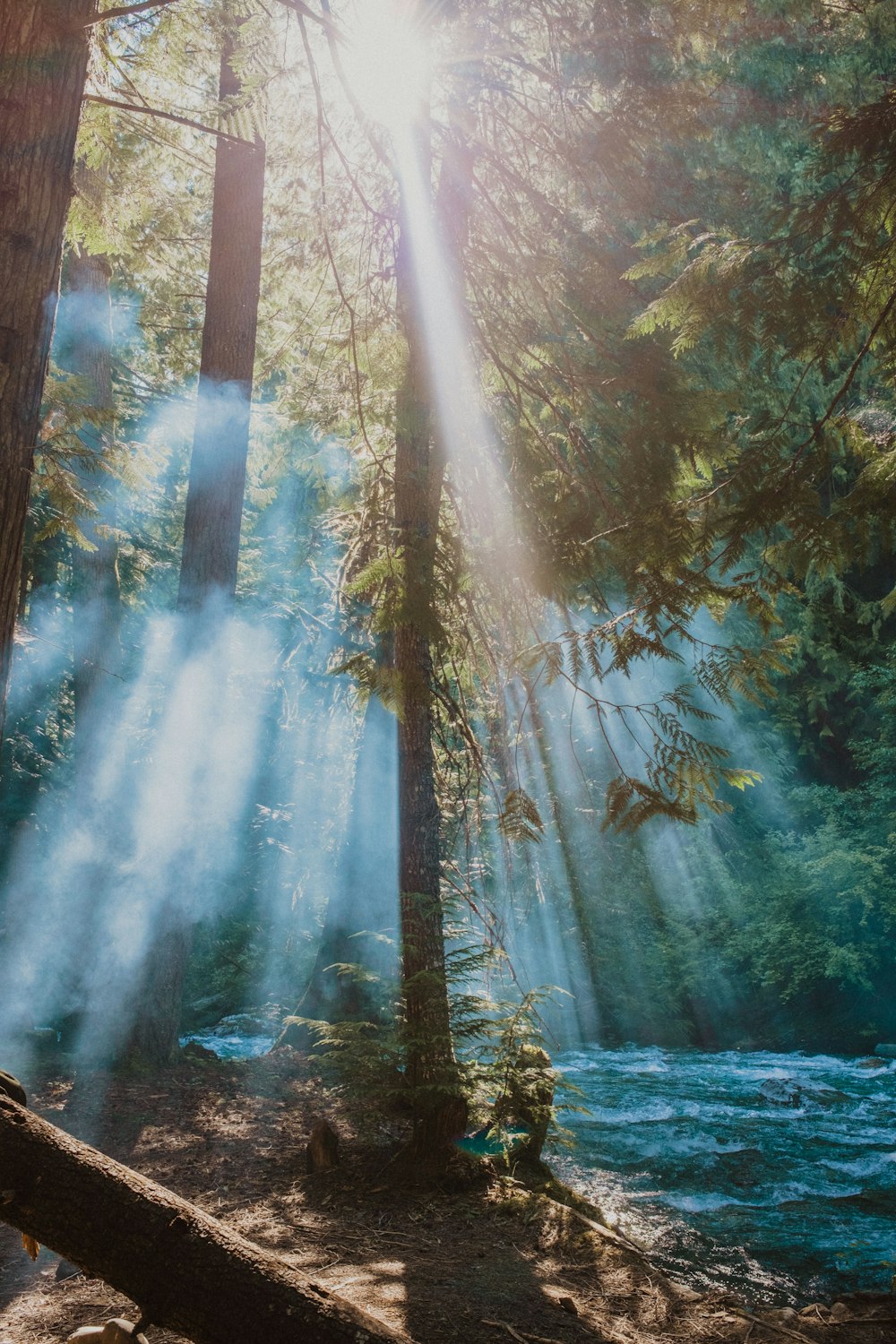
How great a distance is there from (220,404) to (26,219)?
484 cm

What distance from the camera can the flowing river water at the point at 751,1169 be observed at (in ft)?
16.3

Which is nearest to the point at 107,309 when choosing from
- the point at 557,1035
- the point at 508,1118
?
the point at 508,1118

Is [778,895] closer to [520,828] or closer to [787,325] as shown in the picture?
[520,828]

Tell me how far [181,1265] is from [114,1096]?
5.20m

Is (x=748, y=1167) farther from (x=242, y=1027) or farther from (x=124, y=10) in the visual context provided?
(x=124, y=10)

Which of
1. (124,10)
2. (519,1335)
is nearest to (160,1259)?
Result: (519,1335)

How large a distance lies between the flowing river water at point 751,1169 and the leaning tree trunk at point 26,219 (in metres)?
4.25

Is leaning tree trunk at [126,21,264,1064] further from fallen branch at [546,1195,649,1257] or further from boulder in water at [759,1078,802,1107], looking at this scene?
boulder in water at [759,1078,802,1107]

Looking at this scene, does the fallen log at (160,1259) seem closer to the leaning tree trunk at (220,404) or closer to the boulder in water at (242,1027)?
the leaning tree trunk at (220,404)

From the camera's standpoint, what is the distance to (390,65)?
4.23 meters

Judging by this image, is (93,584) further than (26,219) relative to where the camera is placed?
Yes

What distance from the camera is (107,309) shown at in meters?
9.52

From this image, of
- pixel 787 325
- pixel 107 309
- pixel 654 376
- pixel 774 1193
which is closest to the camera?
pixel 787 325

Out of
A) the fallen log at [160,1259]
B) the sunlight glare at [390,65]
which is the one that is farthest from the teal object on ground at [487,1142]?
the sunlight glare at [390,65]
